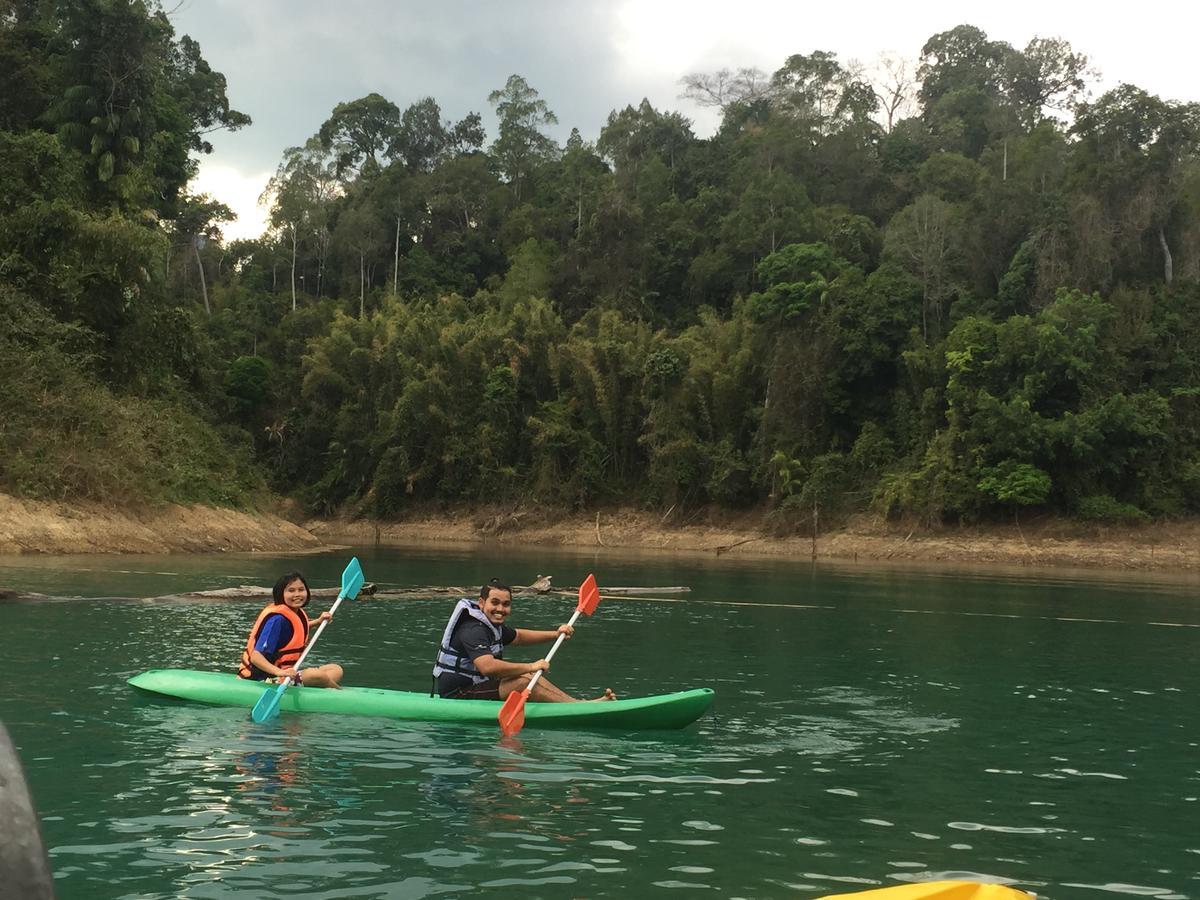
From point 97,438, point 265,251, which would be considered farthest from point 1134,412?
point 265,251

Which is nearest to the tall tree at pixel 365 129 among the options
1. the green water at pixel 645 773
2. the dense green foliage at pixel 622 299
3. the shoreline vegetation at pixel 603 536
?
the dense green foliage at pixel 622 299

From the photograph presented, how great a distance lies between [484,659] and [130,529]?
69.2 ft

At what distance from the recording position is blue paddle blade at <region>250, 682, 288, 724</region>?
10.2m

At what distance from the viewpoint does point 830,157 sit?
6384 centimetres

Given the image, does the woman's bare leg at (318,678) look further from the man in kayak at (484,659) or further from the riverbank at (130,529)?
the riverbank at (130,529)

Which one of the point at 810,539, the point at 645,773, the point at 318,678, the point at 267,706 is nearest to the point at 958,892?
the point at 645,773

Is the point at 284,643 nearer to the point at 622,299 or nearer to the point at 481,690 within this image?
the point at 481,690

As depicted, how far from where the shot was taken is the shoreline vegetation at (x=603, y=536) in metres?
27.4

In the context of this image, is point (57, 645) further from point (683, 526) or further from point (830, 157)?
point (830, 157)

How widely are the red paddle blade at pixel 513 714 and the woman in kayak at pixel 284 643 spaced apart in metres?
1.98

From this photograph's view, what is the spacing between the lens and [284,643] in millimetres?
10953

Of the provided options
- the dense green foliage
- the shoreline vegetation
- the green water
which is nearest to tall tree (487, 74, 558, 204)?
the dense green foliage

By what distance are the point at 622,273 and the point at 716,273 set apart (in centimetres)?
449

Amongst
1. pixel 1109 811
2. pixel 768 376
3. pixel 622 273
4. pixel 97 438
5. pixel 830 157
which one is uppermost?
pixel 830 157
